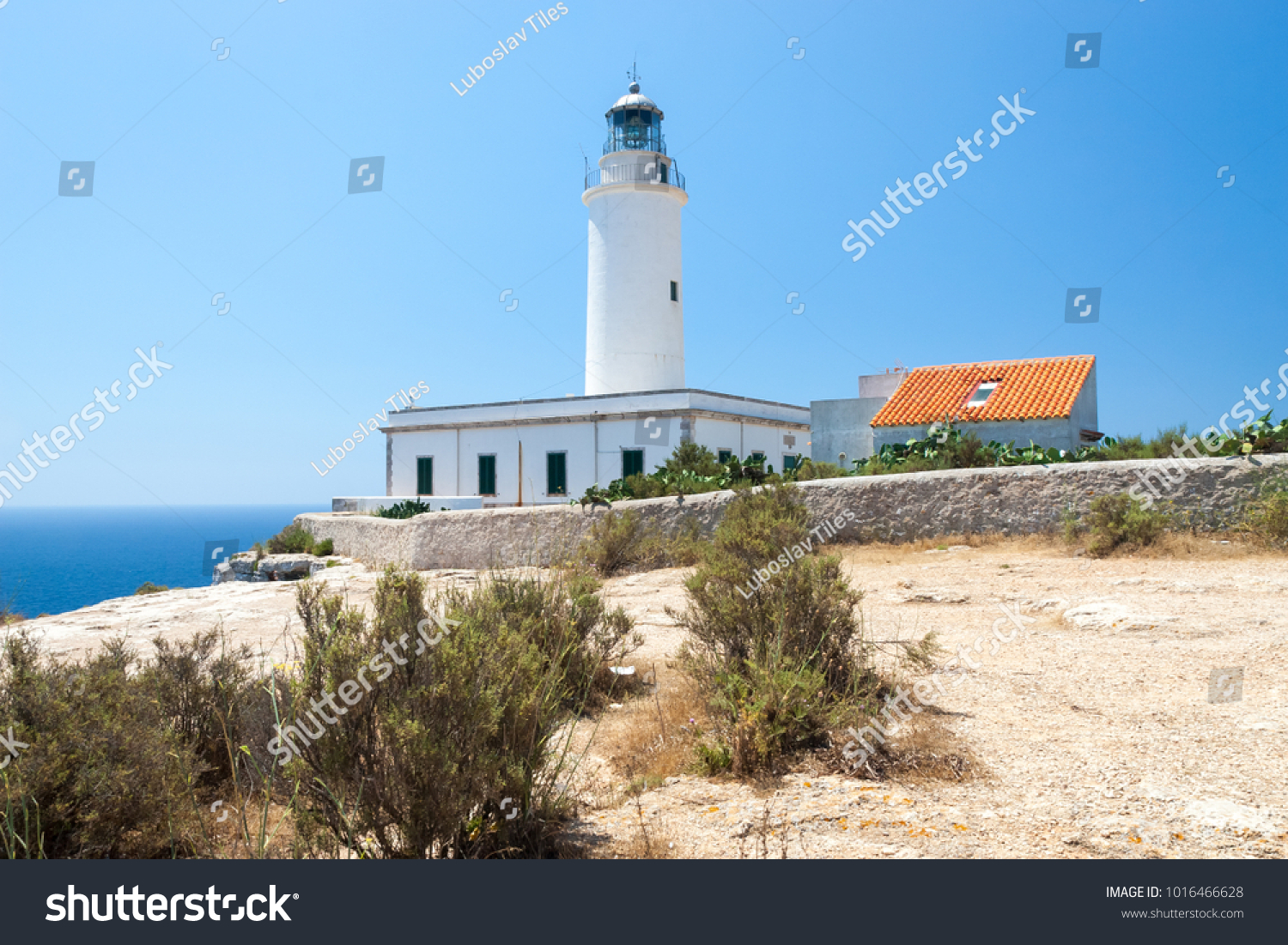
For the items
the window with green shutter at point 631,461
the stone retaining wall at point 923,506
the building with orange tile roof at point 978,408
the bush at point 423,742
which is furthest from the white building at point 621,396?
the bush at point 423,742

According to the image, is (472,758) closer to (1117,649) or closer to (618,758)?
(618,758)

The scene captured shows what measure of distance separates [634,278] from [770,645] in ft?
63.6

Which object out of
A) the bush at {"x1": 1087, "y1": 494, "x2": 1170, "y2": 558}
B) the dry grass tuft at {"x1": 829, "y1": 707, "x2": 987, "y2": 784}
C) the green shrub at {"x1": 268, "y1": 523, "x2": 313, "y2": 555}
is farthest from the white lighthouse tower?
the dry grass tuft at {"x1": 829, "y1": 707, "x2": 987, "y2": 784}

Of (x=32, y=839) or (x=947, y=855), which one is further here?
(x=947, y=855)

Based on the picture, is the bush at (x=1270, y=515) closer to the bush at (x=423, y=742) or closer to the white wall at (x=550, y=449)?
the bush at (x=423, y=742)

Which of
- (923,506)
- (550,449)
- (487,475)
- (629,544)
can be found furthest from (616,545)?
(487,475)

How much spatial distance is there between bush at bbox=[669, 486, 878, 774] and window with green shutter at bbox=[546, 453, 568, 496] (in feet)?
55.3

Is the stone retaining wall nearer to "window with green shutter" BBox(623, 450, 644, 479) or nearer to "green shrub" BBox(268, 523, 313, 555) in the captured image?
"green shrub" BBox(268, 523, 313, 555)

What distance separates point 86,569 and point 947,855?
78.4m

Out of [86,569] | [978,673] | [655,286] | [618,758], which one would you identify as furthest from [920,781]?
[86,569]

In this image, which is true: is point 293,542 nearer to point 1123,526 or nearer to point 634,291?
point 634,291

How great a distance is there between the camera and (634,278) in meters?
22.4
